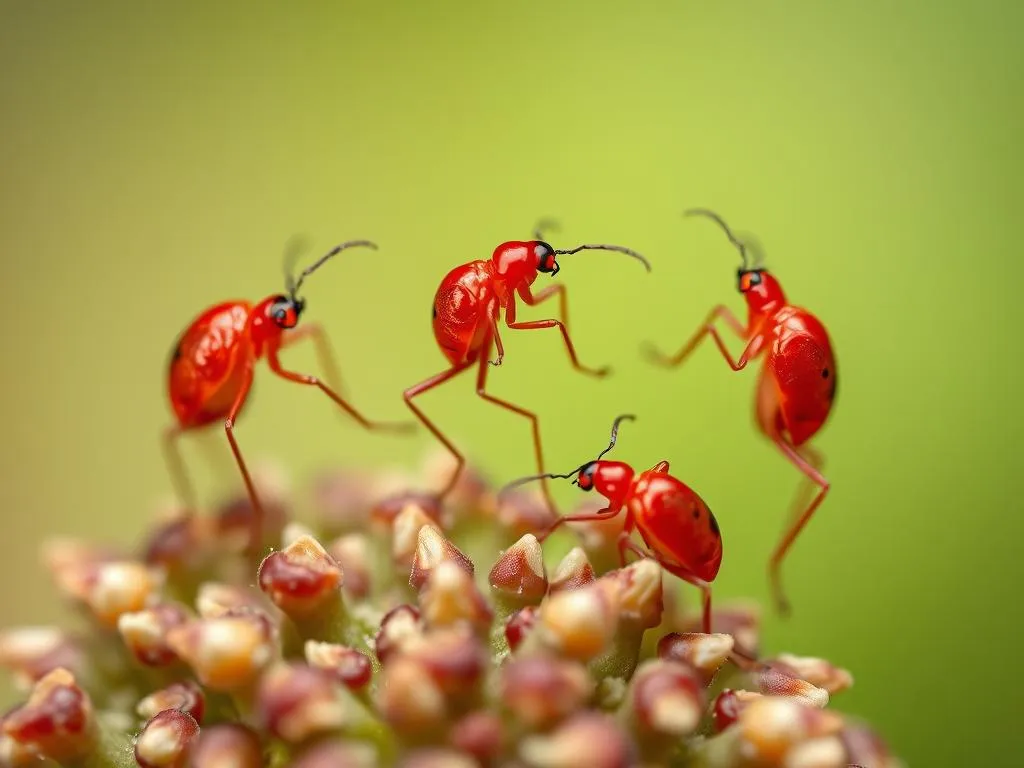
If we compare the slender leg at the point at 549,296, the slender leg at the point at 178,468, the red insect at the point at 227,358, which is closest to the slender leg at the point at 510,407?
the slender leg at the point at 549,296

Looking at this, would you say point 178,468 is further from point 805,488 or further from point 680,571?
point 805,488

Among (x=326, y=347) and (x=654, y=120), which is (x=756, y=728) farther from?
(x=654, y=120)

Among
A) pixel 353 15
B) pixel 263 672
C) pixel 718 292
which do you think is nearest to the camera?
pixel 263 672

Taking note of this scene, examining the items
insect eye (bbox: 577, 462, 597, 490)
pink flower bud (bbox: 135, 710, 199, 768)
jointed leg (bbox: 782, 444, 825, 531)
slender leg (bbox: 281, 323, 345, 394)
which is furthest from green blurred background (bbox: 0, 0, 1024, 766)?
pink flower bud (bbox: 135, 710, 199, 768)

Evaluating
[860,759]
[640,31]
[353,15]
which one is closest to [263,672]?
[860,759]

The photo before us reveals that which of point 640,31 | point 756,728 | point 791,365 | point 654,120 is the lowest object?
point 756,728

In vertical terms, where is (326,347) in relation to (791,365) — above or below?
above

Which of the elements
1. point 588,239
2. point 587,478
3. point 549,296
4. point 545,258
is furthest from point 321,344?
point 587,478
